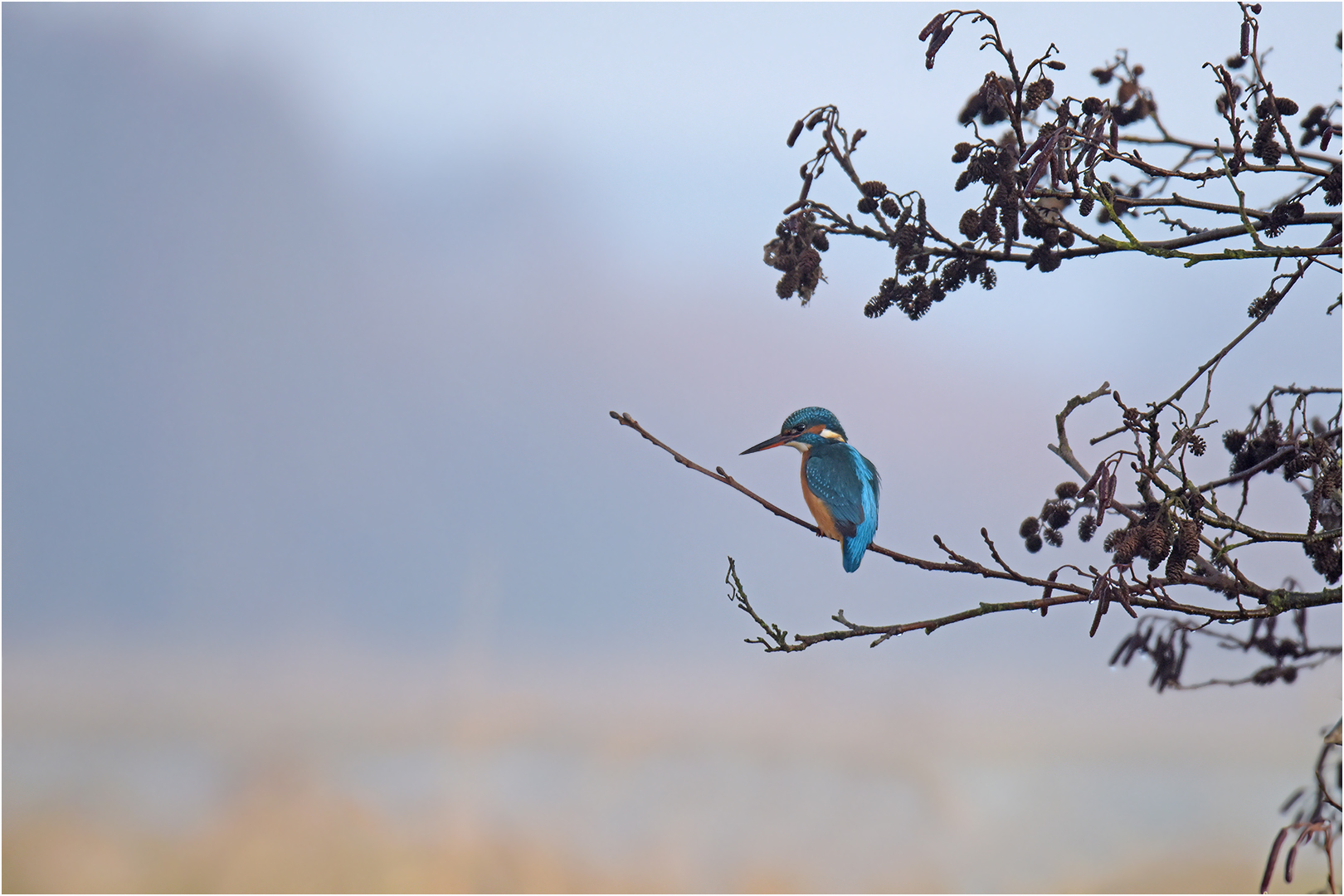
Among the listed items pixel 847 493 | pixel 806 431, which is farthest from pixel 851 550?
pixel 806 431

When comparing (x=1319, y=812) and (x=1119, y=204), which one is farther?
(x=1119, y=204)

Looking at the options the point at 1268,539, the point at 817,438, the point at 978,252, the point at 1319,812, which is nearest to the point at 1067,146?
the point at 978,252

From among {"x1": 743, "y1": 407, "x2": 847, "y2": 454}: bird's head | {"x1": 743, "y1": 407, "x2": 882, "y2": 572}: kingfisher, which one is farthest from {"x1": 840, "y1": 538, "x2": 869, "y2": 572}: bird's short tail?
{"x1": 743, "y1": 407, "x2": 847, "y2": 454}: bird's head

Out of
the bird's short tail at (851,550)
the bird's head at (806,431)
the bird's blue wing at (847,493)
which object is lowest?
the bird's short tail at (851,550)

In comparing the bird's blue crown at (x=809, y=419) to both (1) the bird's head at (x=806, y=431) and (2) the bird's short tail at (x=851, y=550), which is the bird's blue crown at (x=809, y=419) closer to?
(1) the bird's head at (x=806, y=431)

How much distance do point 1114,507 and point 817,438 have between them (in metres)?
2.36

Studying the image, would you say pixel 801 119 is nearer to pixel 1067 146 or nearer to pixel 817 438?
pixel 1067 146

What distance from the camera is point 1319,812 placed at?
4.56m

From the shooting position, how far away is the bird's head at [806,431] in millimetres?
5852

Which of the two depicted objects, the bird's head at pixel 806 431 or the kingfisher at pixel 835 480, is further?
the bird's head at pixel 806 431

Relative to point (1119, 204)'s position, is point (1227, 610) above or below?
below

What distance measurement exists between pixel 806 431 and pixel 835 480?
1.43 feet

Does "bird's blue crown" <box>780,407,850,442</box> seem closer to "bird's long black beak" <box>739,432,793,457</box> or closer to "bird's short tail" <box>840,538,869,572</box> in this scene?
"bird's long black beak" <box>739,432,793,457</box>

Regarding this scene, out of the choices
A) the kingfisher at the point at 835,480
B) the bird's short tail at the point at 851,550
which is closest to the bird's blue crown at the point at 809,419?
the kingfisher at the point at 835,480
